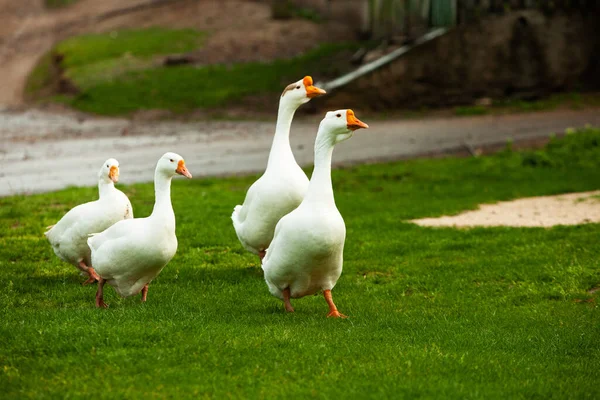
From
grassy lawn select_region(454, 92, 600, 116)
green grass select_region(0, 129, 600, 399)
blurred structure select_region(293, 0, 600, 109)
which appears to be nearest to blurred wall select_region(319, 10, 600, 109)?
blurred structure select_region(293, 0, 600, 109)

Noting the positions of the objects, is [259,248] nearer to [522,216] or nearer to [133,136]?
[522,216]

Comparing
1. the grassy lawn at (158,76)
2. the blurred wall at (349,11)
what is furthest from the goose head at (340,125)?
the blurred wall at (349,11)

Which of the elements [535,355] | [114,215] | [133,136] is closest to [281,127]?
[114,215]

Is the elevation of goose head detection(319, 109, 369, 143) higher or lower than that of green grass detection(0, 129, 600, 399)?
higher

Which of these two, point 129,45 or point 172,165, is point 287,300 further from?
point 129,45

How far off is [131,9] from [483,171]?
88.6 ft

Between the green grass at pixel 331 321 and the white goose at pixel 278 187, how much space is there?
605mm

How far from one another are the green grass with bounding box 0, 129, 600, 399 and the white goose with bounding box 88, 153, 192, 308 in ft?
1.01

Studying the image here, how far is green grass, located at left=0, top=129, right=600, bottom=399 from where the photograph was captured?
22.7 feet

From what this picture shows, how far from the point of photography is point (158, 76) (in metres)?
28.6

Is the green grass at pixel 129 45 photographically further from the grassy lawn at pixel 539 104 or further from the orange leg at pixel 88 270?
the orange leg at pixel 88 270

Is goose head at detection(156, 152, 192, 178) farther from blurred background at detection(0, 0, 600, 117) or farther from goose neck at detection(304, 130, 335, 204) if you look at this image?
blurred background at detection(0, 0, 600, 117)

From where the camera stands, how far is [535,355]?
791cm

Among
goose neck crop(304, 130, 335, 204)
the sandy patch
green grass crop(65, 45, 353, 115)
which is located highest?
goose neck crop(304, 130, 335, 204)
